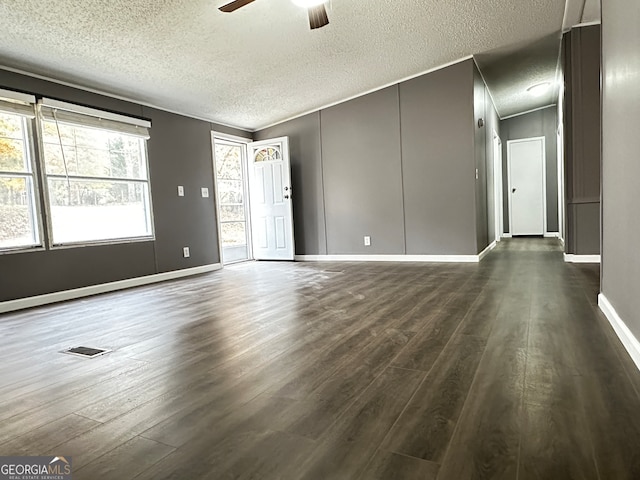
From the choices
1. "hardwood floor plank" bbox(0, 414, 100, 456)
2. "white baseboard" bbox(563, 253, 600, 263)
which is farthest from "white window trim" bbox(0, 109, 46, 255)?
"white baseboard" bbox(563, 253, 600, 263)

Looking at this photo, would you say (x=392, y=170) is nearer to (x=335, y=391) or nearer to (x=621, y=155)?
(x=621, y=155)

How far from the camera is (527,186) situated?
332 inches

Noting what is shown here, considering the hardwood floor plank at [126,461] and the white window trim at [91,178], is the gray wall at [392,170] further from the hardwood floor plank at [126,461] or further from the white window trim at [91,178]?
the hardwood floor plank at [126,461]

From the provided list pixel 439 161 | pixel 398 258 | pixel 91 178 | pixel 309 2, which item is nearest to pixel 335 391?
pixel 309 2

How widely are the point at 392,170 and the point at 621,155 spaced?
377 cm

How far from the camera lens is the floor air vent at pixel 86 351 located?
2182 millimetres

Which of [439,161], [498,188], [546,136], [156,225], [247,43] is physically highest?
[247,43]

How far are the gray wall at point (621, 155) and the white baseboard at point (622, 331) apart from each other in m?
0.04

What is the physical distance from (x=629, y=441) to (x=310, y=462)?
36.3 inches

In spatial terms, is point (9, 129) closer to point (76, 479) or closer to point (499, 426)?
point (76, 479)

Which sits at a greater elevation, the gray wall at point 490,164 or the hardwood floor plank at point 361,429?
the gray wall at point 490,164

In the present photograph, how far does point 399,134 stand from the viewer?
5520 mm

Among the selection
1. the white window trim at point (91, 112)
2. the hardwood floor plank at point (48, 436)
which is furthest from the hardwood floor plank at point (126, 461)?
the white window trim at point (91, 112)

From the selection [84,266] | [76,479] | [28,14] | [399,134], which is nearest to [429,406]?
[76,479]
